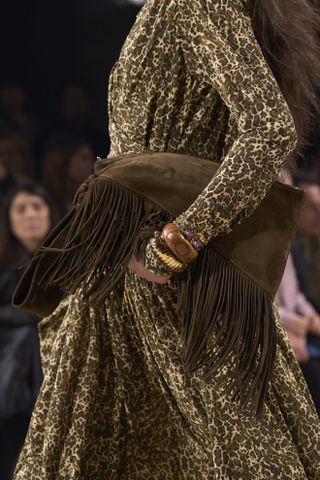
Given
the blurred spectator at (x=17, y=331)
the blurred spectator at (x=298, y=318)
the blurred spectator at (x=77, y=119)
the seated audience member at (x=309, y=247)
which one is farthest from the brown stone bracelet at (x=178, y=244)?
the blurred spectator at (x=77, y=119)

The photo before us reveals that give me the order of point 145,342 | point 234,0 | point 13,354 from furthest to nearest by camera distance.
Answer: point 13,354
point 145,342
point 234,0

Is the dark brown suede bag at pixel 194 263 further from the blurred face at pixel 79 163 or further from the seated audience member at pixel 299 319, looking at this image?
the blurred face at pixel 79 163

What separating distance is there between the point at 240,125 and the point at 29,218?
2.19 meters

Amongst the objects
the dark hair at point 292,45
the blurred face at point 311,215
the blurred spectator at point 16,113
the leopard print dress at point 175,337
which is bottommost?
the blurred face at point 311,215

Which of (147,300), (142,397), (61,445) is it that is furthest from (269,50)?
(61,445)

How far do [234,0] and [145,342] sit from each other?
0.59m

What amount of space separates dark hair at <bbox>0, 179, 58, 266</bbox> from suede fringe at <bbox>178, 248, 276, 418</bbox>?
2076 millimetres

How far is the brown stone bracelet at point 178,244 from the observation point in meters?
1.71

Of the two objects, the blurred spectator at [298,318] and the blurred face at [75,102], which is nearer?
the blurred spectator at [298,318]

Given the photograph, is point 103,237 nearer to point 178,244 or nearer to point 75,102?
point 178,244

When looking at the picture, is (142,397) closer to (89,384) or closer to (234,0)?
(89,384)

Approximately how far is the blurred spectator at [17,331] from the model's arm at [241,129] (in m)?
1.68

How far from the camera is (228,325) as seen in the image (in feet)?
5.79

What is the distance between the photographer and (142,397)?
1942 mm
